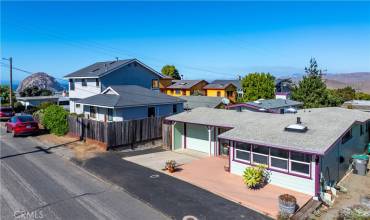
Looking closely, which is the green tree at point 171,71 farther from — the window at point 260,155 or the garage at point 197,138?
the window at point 260,155

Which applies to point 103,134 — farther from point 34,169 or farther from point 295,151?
point 295,151

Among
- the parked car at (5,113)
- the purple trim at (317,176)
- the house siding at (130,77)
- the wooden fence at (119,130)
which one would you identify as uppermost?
the house siding at (130,77)

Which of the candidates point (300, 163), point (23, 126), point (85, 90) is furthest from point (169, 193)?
point (85, 90)

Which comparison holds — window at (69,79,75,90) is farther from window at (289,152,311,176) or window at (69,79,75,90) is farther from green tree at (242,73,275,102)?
window at (289,152,311,176)

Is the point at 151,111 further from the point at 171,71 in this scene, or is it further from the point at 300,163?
the point at 171,71

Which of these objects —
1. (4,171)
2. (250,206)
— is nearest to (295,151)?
(250,206)

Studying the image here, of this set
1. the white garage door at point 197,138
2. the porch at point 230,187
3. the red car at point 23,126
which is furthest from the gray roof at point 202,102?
the porch at point 230,187

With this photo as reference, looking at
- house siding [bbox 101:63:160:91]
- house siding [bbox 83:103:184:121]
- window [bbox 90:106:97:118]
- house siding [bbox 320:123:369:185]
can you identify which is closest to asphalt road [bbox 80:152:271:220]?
house siding [bbox 320:123:369:185]
